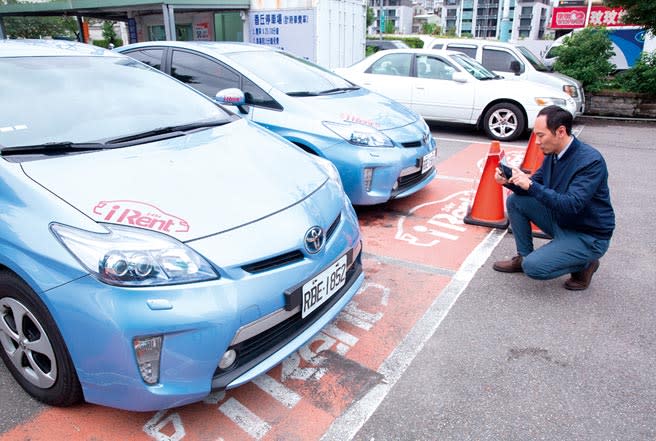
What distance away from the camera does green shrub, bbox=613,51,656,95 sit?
994 centimetres

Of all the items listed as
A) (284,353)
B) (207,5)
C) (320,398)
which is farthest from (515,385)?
(207,5)

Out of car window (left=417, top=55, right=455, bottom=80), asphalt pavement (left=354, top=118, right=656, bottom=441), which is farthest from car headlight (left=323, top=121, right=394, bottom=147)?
car window (left=417, top=55, right=455, bottom=80)

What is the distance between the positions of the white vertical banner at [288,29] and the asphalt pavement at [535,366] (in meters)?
8.97

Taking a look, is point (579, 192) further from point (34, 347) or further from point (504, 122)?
point (504, 122)

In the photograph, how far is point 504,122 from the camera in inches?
305

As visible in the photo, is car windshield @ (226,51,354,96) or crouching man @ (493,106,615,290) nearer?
crouching man @ (493,106,615,290)

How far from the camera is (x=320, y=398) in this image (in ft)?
7.24

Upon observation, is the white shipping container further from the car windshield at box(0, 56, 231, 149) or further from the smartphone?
the smartphone

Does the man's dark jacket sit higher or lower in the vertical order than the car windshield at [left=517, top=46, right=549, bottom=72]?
lower

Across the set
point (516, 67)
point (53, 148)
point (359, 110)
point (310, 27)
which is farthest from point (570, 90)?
point (53, 148)

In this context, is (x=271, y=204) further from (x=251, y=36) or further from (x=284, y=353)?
(x=251, y=36)

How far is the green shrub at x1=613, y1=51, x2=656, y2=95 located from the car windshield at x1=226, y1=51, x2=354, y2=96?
26.9ft

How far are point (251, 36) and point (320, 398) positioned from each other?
38.7ft

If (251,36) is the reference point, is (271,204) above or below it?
below
